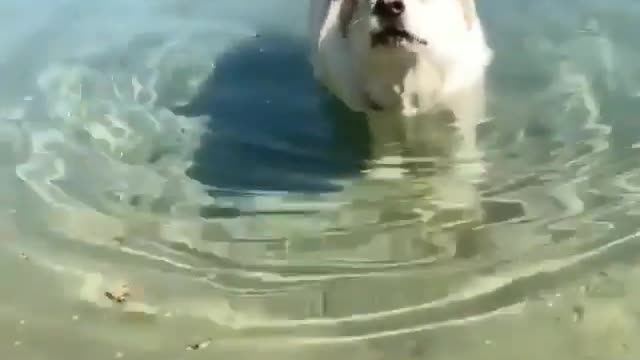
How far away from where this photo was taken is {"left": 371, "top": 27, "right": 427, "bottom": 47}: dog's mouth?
13.4 ft

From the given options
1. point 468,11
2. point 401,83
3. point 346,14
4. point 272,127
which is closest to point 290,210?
point 272,127

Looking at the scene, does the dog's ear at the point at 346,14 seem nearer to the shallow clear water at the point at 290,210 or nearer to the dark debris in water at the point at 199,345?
the shallow clear water at the point at 290,210

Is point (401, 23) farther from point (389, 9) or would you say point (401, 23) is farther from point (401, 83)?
point (401, 83)

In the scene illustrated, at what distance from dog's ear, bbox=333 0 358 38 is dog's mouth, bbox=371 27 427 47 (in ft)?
0.72

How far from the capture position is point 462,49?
457cm

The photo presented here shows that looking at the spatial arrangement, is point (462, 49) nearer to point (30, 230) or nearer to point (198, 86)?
point (198, 86)

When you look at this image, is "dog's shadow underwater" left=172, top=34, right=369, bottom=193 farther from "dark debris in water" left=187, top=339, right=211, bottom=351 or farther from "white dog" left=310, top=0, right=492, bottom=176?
"dark debris in water" left=187, top=339, right=211, bottom=351

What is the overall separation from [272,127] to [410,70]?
0.61 metres

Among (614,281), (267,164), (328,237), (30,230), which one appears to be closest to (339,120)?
(267,164)

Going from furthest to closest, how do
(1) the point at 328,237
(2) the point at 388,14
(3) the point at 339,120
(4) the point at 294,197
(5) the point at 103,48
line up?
1. (5) the point at 103,48
2. (3) the point at 339,120
3. (2) the point at 388,14
4. (4) the point at 294,197
5. (1) the point at 328,237

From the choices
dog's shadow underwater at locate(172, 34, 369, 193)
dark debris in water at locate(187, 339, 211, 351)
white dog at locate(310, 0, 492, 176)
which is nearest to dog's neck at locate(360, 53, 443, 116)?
white dog at locate(310, 0, 492, 176)

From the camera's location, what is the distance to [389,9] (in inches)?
158

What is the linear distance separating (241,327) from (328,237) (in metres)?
0.59

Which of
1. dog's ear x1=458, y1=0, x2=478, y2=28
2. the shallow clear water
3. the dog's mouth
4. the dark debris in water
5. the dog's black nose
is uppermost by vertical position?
dog's ear x1=458, y1=0, x2=478, y2=28
